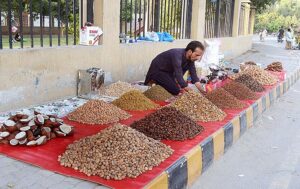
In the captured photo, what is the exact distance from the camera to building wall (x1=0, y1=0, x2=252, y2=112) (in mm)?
4688

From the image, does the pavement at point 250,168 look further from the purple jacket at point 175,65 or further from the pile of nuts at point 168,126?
the purple jacket at point 175,65

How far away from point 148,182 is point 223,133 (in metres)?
1.82

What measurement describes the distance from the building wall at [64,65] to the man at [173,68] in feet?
2.59

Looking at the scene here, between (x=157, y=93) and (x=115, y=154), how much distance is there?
2.93m

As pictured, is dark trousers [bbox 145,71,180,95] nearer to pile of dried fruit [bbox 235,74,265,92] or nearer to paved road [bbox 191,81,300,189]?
paved road [bbox 191,81,300,189]

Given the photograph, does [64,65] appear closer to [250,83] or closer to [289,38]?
[250,83]

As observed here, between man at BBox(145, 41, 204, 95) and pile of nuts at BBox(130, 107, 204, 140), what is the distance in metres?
1.43

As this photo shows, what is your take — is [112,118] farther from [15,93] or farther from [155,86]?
[155,86]

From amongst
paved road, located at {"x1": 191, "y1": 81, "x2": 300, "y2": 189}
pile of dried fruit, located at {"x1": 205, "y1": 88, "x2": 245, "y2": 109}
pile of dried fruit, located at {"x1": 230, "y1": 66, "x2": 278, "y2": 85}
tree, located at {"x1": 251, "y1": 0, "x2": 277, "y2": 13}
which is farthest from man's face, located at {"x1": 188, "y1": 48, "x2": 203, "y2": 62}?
tree, located at {"x1": 251, "y1": 0, "x2": 277, "y2": 13}

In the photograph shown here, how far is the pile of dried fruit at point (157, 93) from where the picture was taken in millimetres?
5891

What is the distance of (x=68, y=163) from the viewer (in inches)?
122

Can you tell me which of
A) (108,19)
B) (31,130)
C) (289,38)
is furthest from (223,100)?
(289,38)

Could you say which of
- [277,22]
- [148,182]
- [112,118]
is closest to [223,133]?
[112,118]

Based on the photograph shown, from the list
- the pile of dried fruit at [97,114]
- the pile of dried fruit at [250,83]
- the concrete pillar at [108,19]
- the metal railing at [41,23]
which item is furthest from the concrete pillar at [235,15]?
the pile of dried fruit at [97,114]
